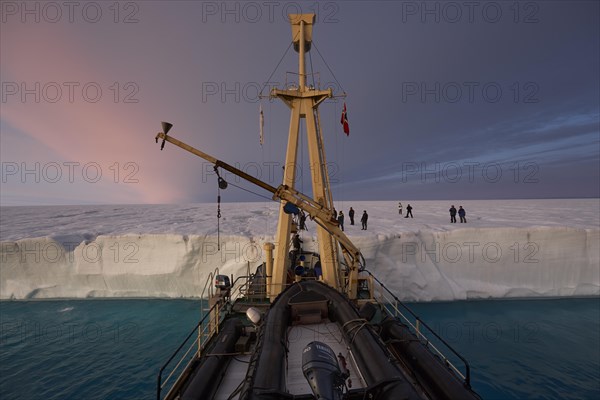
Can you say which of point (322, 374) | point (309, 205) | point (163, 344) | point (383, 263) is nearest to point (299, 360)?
point (322, 374)

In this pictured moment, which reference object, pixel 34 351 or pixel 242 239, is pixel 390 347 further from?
pixel 34 351

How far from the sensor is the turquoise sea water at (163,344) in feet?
25.9

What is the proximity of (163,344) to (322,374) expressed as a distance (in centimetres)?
1043

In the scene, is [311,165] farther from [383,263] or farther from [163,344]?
[163,344]

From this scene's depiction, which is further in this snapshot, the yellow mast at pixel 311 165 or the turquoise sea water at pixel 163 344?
the yellow mast at pixel 311 165

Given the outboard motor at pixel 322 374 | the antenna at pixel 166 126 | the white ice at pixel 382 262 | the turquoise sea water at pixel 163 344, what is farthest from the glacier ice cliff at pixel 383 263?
the outboard motor at pixel 322 374

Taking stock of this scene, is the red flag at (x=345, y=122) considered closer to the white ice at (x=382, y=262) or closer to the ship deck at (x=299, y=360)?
the white ice at (x=382, y=262)

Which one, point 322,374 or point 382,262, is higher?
point 322,374

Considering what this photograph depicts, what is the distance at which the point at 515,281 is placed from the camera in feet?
48.2

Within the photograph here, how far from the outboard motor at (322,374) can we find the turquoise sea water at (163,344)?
7604mm

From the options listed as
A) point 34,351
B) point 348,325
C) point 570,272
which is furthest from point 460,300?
point 34,351

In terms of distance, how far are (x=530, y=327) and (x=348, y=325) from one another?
464 inches

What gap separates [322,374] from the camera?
278 cm

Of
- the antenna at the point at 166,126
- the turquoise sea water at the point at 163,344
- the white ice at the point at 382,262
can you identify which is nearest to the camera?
the antenna at the point at 166,126
